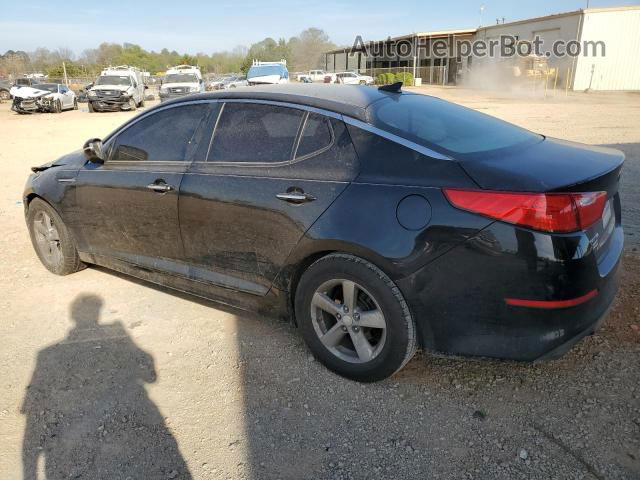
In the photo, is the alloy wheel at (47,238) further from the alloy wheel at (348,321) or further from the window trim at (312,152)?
the alloy wheel at (348,321)

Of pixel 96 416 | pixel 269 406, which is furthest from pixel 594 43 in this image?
pixel 96 416

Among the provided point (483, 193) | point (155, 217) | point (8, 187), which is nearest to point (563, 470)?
point (483, 193)

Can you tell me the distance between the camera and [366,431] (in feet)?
8.64

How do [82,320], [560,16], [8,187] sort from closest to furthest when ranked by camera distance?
1. [82,320]
2. [8,187]
3. [560,16]

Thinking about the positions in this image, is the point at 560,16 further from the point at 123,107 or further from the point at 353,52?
the point at 353,52

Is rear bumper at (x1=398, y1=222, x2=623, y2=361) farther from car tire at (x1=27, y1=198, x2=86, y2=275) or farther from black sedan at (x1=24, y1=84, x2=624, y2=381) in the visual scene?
car tire at (x1=27, y1=198, x2=86, y2=275)

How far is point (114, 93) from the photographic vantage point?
24.9m

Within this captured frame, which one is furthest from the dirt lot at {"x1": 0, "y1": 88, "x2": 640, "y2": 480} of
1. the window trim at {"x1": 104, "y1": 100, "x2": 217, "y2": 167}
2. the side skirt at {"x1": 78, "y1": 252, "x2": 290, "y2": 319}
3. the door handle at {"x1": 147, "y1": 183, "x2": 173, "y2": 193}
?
the window trim at {"x1": 104, "y1": 100, "x2": 217, "y2": 167}

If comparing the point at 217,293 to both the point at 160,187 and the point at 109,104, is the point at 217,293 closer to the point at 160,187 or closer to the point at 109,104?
the point at 160,187

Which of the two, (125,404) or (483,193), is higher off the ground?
(483,193)

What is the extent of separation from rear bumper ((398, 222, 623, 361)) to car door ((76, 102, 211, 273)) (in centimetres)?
184

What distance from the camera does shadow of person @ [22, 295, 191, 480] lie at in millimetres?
A: 2447

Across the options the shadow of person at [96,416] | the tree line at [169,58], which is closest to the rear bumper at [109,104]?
the shadow of person at [96,416]

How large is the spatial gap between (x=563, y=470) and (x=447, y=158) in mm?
1542
